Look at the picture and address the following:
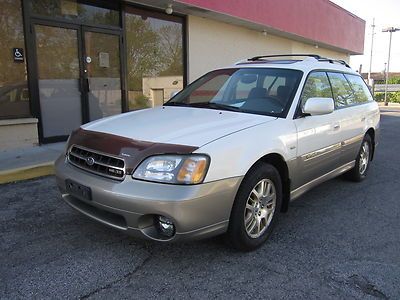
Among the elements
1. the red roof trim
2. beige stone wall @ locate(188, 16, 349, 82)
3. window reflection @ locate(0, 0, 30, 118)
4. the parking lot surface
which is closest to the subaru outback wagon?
the parking lot surface

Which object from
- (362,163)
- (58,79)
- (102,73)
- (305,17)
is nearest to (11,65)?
(58,79)

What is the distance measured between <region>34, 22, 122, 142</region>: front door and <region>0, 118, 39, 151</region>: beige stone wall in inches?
11.9

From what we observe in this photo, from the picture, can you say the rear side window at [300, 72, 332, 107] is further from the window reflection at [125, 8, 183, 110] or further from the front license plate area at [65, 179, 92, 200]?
the window reflection at [125, 8, 183, 110]

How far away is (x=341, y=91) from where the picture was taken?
4.89 metres

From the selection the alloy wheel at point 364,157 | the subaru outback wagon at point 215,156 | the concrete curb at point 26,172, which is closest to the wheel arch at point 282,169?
the subaru outback wagon at point 215,156

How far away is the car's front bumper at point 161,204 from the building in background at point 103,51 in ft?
14.5

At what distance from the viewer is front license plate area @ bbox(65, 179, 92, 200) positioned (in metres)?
2.97

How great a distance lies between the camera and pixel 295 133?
365 centimetres

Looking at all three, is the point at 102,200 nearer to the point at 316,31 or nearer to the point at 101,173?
the point at 101,173

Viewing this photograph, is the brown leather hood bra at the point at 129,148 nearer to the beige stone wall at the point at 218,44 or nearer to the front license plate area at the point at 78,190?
the front license plate area at the point at 78,190

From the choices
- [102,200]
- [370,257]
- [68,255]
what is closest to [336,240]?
[370,257]

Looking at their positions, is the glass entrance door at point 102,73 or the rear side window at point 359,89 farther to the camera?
the glass entrance door at point 102,73

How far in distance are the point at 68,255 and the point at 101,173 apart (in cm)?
77

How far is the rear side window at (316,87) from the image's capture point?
3986 mm
